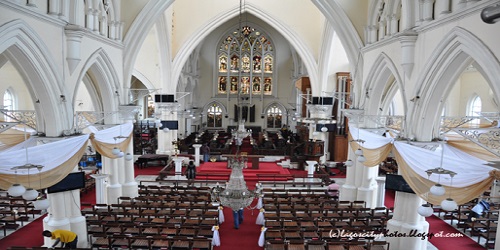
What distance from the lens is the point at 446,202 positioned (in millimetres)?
5988

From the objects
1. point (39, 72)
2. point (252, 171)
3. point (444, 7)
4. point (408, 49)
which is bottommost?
point (252, 171)

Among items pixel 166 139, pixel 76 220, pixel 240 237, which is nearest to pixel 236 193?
pixel 240 237

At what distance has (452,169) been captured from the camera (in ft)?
23.3

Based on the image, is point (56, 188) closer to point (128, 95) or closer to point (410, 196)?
point (128, 95)

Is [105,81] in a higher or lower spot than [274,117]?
higher

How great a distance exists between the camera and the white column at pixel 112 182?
44.1 feet

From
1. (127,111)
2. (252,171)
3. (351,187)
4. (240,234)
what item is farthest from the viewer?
(252,171)

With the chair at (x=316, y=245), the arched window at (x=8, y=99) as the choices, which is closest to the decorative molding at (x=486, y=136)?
the chair at (x=316, y=245)

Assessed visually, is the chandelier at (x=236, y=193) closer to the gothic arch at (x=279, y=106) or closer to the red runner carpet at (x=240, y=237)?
the red runner carpet at (x=240, y=237)

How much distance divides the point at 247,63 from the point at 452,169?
105 feet

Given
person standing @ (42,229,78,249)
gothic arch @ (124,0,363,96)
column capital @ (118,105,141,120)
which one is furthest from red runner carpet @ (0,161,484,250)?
gothic arch @ (124,0,363,96)

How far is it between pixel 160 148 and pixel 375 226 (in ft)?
57.4

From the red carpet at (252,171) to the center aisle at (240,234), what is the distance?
6.12 metres

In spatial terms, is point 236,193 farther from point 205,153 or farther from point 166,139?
point 166,139
